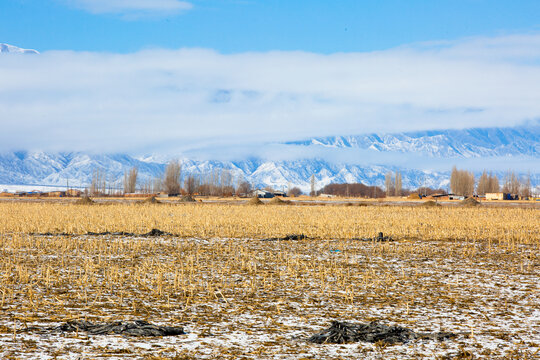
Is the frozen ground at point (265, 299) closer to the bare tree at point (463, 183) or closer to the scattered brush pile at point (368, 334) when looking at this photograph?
the scattered brush pile at point (368, 334)

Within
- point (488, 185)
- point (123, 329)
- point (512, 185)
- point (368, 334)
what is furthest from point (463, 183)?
point (123, 329)

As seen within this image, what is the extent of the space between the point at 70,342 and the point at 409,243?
668 inches

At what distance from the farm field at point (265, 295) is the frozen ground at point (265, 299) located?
4cm

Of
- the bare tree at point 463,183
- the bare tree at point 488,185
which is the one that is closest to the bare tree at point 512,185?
the bare tree at point 488,185

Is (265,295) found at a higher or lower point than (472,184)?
lower

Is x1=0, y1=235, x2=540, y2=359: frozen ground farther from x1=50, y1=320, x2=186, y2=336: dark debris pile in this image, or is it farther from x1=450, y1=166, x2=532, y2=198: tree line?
x1=450, y1=166, x2=532, y2=198: tree line

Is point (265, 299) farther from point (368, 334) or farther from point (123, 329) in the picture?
point (123, 329)

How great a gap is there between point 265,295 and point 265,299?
15.4 inches

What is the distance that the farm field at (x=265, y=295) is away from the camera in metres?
8.22

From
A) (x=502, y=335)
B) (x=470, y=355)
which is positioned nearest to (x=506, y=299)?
(x=502, y=335)

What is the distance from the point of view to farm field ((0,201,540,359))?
8.22 metres

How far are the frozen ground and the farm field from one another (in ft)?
0.12

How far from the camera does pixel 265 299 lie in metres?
11.4

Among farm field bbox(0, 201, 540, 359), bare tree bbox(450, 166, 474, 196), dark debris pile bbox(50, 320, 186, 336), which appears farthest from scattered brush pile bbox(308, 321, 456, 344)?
bare tree bbox(450, 166, 474, 196)
